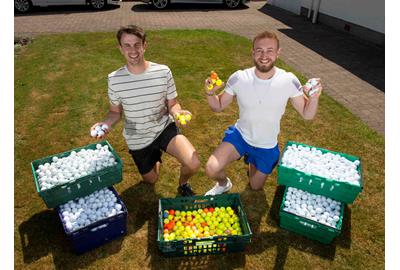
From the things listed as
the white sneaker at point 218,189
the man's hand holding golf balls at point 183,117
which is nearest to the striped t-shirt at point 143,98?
the man's hand holding golf balls at point 183,117

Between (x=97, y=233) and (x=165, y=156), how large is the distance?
2115mm

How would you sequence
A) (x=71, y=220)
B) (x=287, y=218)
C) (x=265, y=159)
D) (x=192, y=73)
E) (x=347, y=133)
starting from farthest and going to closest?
1. (x=192, y=73)
2. (x=347, y=133)
3. (x=265, y=159)
4. (x=287, y=218)
5. (x=71, y=220)

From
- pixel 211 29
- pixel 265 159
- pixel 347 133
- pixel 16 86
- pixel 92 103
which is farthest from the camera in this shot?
pixel 211 29

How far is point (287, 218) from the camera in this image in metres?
4.29

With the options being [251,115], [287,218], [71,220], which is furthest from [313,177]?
[71,220]

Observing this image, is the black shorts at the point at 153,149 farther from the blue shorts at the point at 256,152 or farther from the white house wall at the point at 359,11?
the white house wall at the point at 359,11

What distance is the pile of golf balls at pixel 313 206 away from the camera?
4.16 m

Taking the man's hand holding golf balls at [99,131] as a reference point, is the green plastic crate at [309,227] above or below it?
below

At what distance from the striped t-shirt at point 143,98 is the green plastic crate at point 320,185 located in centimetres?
191

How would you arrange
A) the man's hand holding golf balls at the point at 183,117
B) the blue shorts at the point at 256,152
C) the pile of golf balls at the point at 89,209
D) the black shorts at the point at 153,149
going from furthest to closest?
the black shorts at the point at 153,149 < the blue shorts at the point at 256,152 < the man's hand holding golf balls at the point at 183,117 < the pile of golf balls at the point at 89,209

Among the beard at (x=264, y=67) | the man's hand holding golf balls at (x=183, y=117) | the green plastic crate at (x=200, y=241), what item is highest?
the beard at (x=264, y=67)

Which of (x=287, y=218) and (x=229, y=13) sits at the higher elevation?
(x=229, y=13)

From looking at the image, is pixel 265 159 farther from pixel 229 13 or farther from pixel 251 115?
pixel 229 13

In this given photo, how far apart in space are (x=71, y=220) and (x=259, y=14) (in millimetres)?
14279
